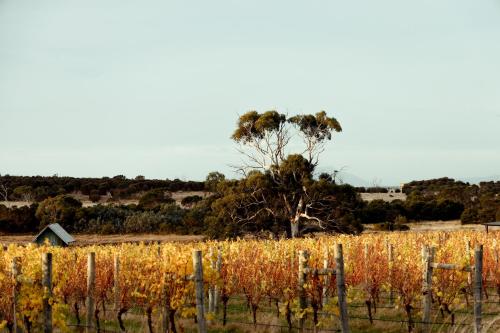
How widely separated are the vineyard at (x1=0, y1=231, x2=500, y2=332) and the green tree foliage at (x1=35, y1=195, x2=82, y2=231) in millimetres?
27659

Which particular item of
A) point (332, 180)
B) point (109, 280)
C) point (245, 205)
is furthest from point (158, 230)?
point (109, 280)

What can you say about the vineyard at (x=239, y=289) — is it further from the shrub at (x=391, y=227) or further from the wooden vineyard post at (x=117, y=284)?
the shrub at (x=391, y=227)

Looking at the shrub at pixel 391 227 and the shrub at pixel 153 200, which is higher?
the shrub at pixel 153 200

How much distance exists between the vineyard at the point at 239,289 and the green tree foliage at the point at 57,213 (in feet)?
90.7

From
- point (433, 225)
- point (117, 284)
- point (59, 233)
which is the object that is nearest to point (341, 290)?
point (117, 284)

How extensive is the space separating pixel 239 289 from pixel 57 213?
3127 centimetres

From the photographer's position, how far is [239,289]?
1379 cm

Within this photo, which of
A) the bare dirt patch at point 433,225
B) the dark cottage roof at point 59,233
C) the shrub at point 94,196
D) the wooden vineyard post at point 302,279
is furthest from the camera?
the shrub at point 94,196

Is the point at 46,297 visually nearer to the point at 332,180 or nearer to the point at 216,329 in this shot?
the point at 216,329

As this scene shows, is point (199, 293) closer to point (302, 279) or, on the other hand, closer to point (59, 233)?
point (302, 279)

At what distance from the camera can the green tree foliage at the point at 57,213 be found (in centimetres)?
4147

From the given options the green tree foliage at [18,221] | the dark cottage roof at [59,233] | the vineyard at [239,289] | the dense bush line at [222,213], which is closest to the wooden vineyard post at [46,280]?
the vineyard at [239,289]

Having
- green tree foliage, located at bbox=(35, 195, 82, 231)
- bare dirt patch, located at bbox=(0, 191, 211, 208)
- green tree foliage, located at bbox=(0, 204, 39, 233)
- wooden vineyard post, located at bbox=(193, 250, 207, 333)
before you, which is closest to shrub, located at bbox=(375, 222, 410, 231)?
bare dirt patch, located at bbox=(0, 191, 211, 208)

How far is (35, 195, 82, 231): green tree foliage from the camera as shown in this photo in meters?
41.5
